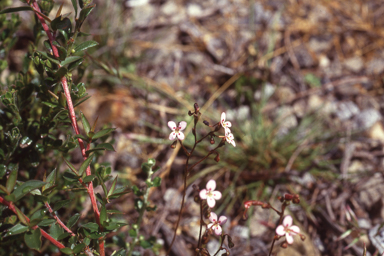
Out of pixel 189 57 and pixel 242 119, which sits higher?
pixel 189 57

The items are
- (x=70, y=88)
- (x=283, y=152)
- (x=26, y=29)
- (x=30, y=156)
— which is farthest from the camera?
(x=26, y=29)

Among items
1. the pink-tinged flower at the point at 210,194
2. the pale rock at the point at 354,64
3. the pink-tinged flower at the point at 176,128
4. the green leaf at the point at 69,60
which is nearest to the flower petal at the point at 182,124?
the pink-tinged flower at the point at 176,128

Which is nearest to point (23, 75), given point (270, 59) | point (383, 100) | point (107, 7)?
point (107, 7)

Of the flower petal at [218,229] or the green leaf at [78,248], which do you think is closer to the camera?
the green leaf at [78,248]

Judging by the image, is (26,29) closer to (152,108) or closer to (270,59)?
(152,108)

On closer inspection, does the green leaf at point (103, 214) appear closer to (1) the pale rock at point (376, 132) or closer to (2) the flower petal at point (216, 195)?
(2) the flower petal at point (216, 195)

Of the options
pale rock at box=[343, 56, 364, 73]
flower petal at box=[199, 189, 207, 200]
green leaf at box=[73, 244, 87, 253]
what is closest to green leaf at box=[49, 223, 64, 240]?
green leaf at box=[73, 244, 87, 253]

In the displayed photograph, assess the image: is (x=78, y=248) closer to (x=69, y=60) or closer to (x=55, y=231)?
(x=55, y=231)
